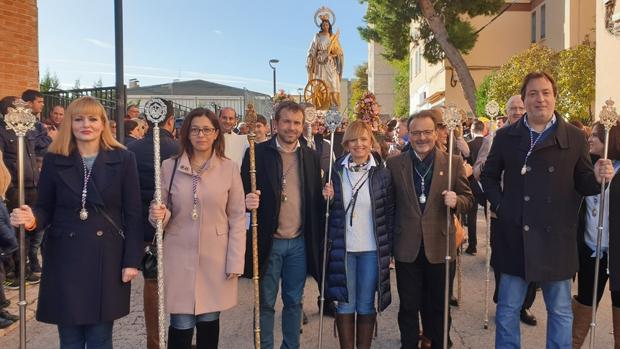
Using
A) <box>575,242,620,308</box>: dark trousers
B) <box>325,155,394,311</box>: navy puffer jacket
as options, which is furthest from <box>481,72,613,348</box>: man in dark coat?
<box>325,155,394,311</box>: navy puffer jacket

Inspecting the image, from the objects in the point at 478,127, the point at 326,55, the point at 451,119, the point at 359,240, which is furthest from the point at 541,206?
the point at 326,55

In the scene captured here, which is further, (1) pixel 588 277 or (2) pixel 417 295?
(2) pixel 417 295

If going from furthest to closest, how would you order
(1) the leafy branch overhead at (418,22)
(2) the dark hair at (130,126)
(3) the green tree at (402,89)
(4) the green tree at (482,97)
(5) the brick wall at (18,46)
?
1. (3) the green tree at (402,89)
2. (4) the green tree at (482,97)
3. (1) the leafy branch overhead at (418,22)
4. (5) the brick wall at (18,46)
5. (2) the dark hair at (130,126)

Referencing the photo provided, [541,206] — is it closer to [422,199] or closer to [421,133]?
[422,199]

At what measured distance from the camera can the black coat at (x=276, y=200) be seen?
13.3 feet

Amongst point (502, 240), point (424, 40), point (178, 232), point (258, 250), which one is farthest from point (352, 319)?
point (424, 40)

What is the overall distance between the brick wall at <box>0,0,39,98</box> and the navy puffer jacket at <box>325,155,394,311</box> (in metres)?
7.69

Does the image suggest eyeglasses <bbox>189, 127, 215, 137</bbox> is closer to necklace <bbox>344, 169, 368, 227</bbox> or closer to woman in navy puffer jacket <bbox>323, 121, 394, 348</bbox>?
woman in navy puffer jacket <bbox>323, 121, 394, 348</bbox>

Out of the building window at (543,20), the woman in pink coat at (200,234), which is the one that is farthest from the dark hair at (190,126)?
the building window at (543,20)

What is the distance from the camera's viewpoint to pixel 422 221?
164 inches

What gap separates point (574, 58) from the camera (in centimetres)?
1758

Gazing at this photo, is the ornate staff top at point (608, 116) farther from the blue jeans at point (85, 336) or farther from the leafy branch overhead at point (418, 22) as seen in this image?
the leafy branch overhead at point (418, 22)

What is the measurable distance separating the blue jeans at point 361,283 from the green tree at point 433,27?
62.5 ft

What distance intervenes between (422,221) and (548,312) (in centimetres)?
110
